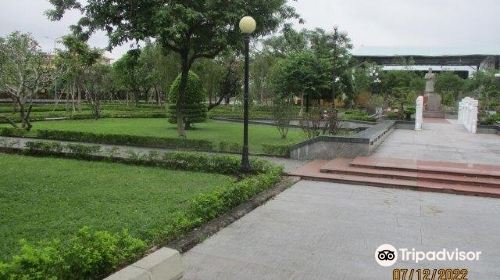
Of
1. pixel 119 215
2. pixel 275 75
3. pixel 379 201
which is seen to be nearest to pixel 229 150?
pixel 379 201

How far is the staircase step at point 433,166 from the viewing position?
34.0ft

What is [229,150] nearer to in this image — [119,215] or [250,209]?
[250,209]

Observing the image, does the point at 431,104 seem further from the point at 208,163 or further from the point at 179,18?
the point at 208,163

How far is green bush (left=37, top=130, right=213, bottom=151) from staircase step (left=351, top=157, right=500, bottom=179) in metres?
5.43

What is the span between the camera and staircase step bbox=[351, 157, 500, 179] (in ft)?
34.0

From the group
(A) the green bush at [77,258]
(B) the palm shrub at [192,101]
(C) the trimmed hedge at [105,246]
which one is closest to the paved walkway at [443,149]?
(C) the trimmed hedge at [105,246]

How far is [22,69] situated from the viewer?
20.4 metres

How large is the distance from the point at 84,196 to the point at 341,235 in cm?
455

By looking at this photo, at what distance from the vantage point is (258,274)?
16.4ft

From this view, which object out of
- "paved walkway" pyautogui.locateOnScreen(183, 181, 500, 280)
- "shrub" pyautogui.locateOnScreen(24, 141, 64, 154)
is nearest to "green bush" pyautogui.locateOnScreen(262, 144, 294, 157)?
"paved walkway" pyautogui.locateOnScreen(183, 181, 500, 280)

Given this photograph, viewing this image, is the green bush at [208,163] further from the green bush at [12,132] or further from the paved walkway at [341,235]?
the green bush at [12,132]

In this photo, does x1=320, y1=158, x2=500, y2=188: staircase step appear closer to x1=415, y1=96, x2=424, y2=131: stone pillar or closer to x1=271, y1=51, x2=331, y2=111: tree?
x1=415, y1=96, x2=424, y2=131: stone pillar

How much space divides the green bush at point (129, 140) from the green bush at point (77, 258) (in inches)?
384

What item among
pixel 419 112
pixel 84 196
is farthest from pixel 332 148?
pixel 419 112
